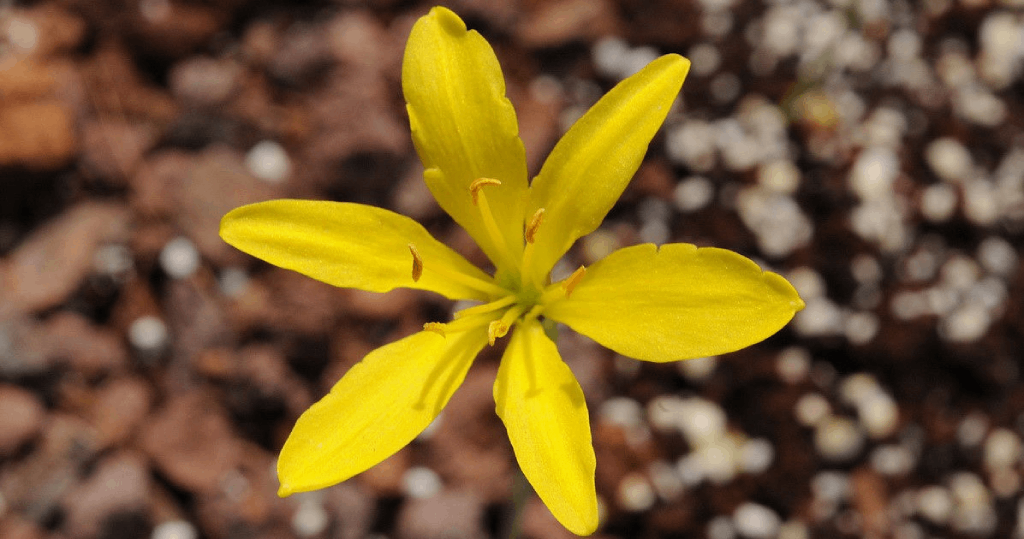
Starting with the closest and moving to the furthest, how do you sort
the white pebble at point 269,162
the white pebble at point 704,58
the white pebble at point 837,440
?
the white pebble at point 837,440 → the white pebble at point 269,162 → the white pebble at point 704,58

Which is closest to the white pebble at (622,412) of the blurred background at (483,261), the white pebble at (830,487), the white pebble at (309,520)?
the blurred background at (483,261)

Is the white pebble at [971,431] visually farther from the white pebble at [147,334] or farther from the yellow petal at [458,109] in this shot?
the white pebble at [147,334]

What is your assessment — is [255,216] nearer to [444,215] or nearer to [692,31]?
[444,215]

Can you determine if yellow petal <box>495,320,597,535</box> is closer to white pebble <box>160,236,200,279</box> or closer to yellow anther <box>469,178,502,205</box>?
yellow anther <box>469,178,502,205</box>

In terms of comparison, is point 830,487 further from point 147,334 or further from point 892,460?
point 147,334

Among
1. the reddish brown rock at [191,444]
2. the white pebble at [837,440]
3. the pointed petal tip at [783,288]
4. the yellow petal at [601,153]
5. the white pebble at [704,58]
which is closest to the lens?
the pointed petal tip at [783,288]

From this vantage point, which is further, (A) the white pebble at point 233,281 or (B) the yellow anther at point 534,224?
(A) the white pebble at point 233,281
